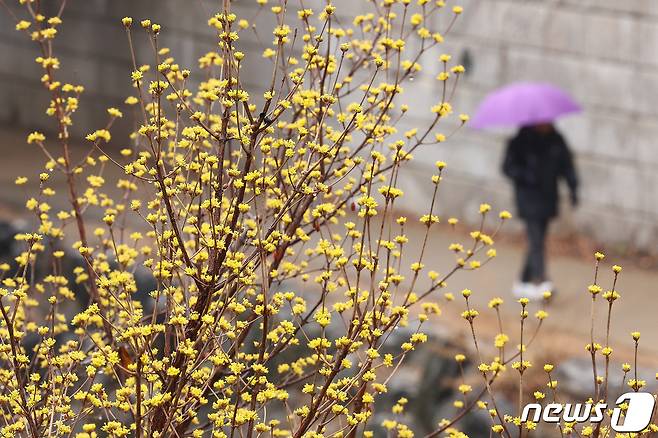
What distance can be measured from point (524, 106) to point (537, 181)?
0.61 meters

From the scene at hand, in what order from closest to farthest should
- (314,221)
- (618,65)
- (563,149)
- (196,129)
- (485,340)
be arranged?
1. (196,129)
2. (314,221)
3. (485,340)
4. (563,149)
5. (618,65)

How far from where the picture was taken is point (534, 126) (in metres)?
12.2

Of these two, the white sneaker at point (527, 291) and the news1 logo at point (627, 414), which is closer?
the news1 logo at point (627, 414)

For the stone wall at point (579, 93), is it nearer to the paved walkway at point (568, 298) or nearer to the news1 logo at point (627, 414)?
the paved walkway at point (568, 298)

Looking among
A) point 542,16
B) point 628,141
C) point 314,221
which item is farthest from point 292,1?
point 314,221

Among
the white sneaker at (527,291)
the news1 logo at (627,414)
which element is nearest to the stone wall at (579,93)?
the white sneaker at (527,291)

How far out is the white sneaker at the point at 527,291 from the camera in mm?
12086

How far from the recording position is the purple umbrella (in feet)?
39.3

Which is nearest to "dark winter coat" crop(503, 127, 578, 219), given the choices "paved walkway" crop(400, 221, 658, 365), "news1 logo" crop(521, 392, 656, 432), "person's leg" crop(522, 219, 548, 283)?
"person's leg" crop(522, 219, 548, 283)

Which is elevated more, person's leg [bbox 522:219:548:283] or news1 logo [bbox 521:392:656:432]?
news1 logo [bbox 521:392:656:432]

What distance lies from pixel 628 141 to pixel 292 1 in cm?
308

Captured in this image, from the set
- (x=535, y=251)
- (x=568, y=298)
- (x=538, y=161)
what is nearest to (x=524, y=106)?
(x=538, y=161)

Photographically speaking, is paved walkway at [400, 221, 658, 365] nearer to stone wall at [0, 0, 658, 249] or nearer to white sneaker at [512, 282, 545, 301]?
white sneaker at [512, 282, 545, 301]

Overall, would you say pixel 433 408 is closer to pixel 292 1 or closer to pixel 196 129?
pixel 292 1
